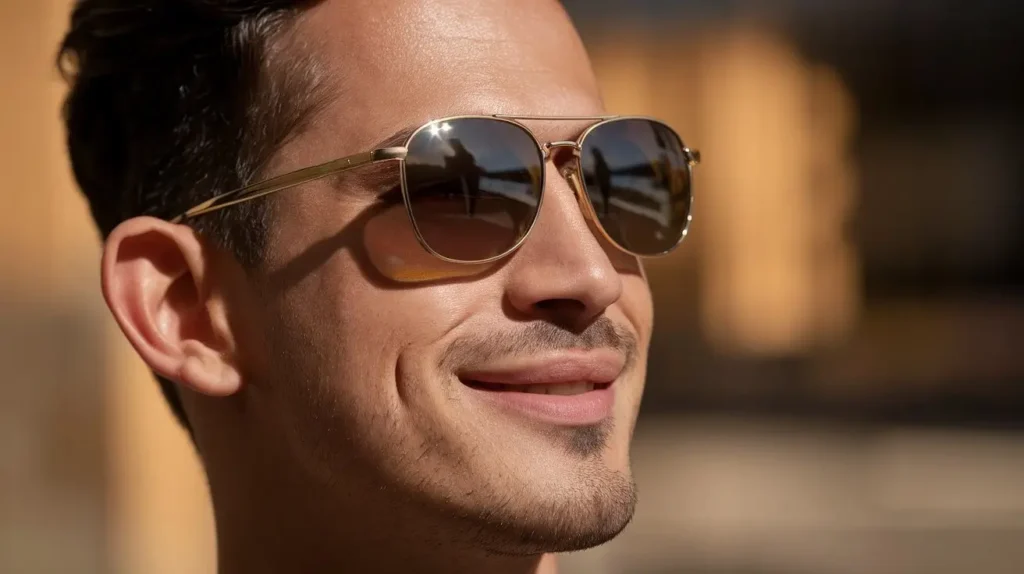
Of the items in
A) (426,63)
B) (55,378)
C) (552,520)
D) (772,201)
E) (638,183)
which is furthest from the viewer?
(772,201)

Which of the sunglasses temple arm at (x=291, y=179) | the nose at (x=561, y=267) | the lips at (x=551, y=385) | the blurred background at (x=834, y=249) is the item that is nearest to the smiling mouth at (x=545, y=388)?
the lips at (x=551, y=385)

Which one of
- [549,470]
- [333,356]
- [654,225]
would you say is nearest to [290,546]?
[333,356]

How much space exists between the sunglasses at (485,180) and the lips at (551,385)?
18 centimetres

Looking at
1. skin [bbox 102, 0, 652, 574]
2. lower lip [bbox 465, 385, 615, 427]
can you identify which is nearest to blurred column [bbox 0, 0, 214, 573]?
skin [bbox 102, 0, 652, 574]

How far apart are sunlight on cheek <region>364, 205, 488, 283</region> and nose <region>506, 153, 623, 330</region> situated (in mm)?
101

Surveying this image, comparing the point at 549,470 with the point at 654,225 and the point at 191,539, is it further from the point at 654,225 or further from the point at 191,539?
the point at 191,539

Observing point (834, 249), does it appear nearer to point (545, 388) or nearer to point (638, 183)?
point (638, 183)

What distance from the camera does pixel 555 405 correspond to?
6.05 feet

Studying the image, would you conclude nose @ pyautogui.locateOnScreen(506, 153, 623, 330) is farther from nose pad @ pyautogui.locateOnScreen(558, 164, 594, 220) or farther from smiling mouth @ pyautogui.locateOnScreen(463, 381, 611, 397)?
smiling mouth @ pyautogui.locateOnScreen(463, 381, 611, 397)

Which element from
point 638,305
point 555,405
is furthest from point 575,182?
point 555,405

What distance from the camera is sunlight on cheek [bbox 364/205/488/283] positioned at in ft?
5.91

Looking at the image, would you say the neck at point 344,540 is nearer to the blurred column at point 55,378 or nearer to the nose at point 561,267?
the nose at point 561,267

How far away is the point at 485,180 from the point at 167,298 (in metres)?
0.66

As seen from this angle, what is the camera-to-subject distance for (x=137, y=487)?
18.4 ft
